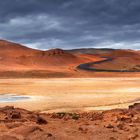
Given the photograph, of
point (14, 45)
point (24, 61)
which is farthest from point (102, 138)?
point (14, 45)

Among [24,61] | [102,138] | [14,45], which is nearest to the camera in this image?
[102,138]

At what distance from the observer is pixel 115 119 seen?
18391mm

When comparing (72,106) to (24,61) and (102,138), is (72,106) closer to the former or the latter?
(102,138)

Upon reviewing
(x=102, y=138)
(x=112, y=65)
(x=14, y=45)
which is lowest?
(x=102, y=138)

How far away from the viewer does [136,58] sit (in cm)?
17088

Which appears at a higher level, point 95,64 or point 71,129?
point 95,64

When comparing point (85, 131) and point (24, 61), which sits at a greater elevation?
point (24, 61)

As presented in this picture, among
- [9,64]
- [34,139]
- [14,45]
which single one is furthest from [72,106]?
[14,45]

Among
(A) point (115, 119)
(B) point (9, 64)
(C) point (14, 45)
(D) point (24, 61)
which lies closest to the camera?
(A) point (115, 119)

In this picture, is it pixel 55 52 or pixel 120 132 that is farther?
pixel 55 52

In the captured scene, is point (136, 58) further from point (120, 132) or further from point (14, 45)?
point (120, 132)

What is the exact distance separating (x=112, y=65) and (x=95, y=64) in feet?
22.6

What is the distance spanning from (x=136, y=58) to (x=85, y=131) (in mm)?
158144

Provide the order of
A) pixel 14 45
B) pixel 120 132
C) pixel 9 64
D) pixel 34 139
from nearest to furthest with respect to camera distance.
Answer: pixel 34 139, pixel 120 132, pixel 9 64, pixel 14 45
